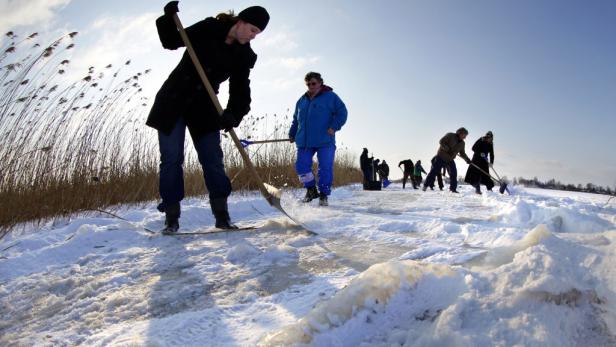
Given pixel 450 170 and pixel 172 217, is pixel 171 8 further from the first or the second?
pixel 450 170

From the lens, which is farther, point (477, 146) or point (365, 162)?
point (365, 162)

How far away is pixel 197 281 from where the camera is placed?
66.6 inches

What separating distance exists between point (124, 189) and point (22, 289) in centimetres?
309

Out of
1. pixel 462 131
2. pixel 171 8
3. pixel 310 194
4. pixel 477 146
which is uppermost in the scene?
pixel 462 131

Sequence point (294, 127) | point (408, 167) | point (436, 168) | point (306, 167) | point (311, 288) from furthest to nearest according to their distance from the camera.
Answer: point (408, 167), point (436, 168), point (294, 127), point (306, 167), point (311, 288)

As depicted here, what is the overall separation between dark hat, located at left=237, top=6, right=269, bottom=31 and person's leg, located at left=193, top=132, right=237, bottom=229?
2.60 ft

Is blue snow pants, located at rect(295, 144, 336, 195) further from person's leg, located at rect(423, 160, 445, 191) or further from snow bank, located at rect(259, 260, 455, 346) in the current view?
person's leg, located at rect(423, 160, 445, 191)

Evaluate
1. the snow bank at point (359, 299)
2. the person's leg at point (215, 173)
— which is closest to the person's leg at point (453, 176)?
the person's leg at point (215, 173)

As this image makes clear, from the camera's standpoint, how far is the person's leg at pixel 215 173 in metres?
3.01

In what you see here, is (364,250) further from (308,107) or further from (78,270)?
(308,107)

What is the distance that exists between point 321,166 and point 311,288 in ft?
13.2

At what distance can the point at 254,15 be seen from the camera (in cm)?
281

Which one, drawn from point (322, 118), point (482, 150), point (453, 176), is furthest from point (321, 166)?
point (482, 150)

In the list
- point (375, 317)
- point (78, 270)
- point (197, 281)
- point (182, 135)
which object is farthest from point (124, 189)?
point (375, 317)
